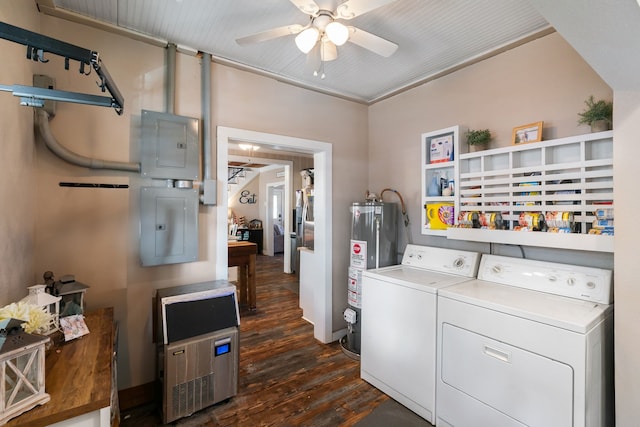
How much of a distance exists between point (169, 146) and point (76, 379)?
154 centimetres

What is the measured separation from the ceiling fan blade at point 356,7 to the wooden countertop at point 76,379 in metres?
1.89

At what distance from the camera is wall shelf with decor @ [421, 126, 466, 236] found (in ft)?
7.79

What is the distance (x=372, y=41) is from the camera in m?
1.70

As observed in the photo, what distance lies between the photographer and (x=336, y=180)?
306 centimetres

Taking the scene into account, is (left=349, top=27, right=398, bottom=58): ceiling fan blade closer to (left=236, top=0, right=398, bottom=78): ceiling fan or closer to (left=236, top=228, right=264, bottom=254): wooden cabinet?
(left=236, top=0, right=398, bottom=78): ceiling fan

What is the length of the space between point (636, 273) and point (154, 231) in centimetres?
275

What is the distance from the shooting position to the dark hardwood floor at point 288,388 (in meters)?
1.90

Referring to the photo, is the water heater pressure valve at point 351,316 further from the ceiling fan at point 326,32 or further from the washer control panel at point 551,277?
the ceiling fan at point 326,32

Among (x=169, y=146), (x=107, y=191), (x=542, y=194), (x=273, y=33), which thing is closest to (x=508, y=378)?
(x=542, y=194)

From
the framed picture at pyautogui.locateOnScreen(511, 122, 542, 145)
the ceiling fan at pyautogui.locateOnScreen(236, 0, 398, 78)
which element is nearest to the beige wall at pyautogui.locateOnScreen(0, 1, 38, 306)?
the ceiling fan at pyautogui.locateOnScreen(236, 0, 398, 78)

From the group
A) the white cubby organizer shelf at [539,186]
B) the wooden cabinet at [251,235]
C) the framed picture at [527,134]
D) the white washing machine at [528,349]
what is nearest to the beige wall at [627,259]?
the white washing machine at [528,349]

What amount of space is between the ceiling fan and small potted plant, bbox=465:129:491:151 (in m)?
0.97

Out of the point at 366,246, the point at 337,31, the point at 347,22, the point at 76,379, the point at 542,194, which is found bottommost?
the point at 76,379

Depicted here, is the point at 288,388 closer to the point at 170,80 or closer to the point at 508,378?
the point at 508,378
